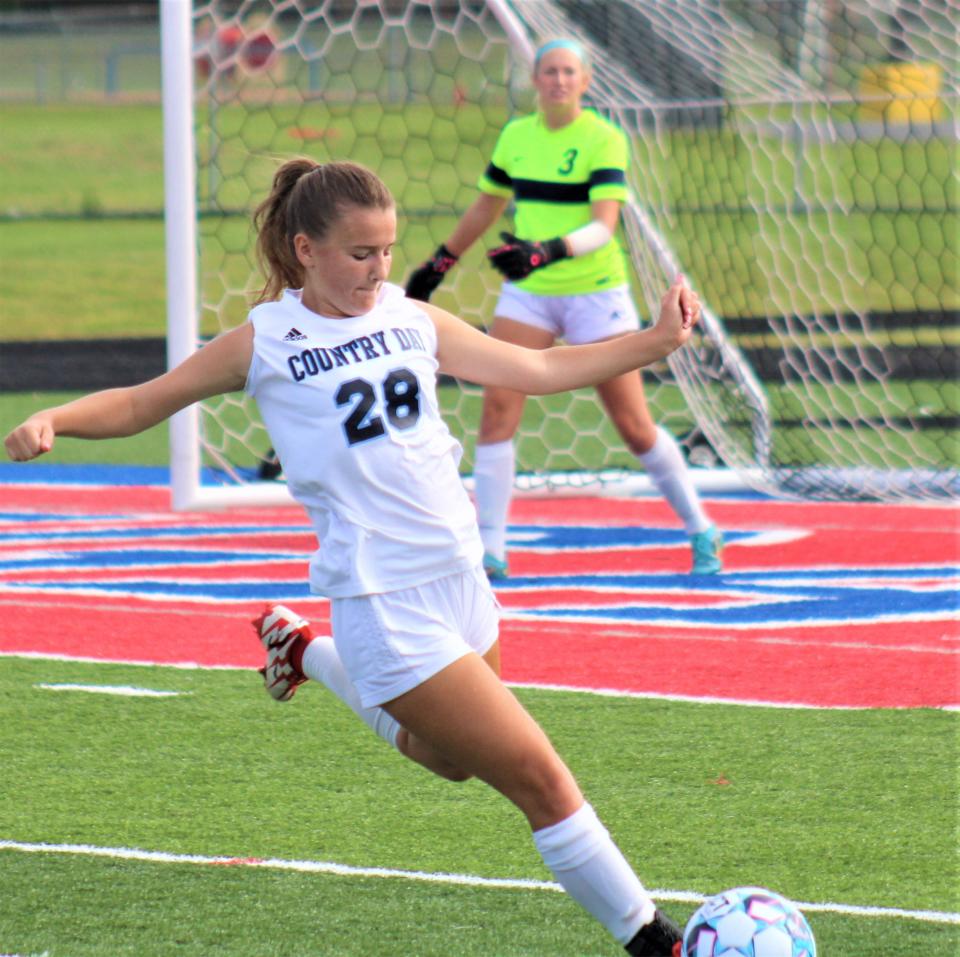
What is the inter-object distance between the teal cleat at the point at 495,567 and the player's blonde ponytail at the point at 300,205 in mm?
4011

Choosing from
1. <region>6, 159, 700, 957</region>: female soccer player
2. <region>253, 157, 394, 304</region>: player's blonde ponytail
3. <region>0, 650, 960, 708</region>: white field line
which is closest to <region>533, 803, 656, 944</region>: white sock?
<region>6, 159, 700, 957</region>: female soccer player

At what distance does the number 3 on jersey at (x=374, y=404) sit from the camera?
3889 millimetres

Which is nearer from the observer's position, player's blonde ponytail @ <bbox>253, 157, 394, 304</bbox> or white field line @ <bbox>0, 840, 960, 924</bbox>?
player's blonde ponytail @ <bbox>253, 157, 394, 304</bbox>

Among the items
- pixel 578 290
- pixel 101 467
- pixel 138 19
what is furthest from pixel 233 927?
pixel 138 19

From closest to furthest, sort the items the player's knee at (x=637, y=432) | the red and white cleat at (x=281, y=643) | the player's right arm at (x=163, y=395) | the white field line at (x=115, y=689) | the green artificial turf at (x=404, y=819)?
the player's right arm at (x=163, y=395), the green artificial turf at (x=404, y=819), the red and white cleat at (x=281, y=643), the white field line at (x=115, y=689), the player's knee at (x=637, y=432)

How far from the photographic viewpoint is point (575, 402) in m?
13.8

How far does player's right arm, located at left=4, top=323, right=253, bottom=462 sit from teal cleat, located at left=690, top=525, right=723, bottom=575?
15.0 ft

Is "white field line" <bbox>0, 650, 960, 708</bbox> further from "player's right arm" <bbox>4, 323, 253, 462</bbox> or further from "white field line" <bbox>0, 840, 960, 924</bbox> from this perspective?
"player's right arm" <bbox>4, 323, 253, 462</bbox>

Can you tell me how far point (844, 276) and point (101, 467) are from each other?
1342 centimetres

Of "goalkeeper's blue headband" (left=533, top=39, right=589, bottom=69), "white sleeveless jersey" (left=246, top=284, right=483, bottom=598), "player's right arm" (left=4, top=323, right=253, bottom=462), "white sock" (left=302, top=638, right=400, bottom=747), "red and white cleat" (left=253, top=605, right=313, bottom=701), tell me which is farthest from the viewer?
"goalkeeper's blue headband" (left=533, top=39, right=589, bottom=69)

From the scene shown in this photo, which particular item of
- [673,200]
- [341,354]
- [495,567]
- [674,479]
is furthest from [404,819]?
[673,200]

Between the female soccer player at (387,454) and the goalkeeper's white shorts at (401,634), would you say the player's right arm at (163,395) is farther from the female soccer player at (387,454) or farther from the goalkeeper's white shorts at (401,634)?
the goalkeeper's white shorts at (401,634)

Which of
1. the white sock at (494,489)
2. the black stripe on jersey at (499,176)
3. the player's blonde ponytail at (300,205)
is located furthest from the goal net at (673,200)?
the player's blonde ponytail at (300,205)

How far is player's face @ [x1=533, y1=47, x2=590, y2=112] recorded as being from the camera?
7895 mm
